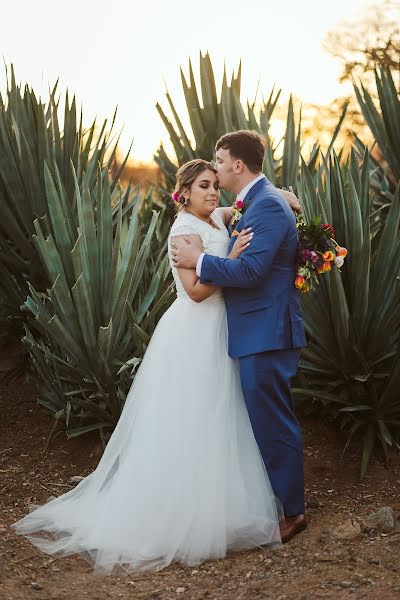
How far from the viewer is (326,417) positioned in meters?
5.97

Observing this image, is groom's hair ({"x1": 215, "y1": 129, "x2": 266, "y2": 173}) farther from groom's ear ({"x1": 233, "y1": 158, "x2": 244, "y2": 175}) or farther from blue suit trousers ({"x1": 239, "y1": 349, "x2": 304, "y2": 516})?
blue suit trousers ({"x1": 239, "y1": 349, "x2": 304, "y2": 516})

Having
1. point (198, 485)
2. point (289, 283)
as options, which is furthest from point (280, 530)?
point (289, 283)

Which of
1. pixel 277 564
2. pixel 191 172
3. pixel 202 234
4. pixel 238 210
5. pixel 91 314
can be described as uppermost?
pixel 191 172

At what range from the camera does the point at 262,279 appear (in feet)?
14.3

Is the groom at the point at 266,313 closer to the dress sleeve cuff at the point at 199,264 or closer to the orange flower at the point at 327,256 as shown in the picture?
the dress sleeve cuff at the point at 199,264

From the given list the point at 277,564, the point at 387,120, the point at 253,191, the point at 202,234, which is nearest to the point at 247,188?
the point at 253,191

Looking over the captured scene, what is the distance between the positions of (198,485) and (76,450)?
177cm

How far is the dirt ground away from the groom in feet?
0.90

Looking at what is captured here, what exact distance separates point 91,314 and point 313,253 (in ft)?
5.62

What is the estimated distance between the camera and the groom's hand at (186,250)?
4.45m

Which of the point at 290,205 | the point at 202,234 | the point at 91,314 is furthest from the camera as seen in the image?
the point at 91,314

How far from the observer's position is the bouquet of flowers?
4.45 metres

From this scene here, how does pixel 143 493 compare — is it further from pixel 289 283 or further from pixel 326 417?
pixel 326 417

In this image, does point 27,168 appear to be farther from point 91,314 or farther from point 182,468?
point 182,468
